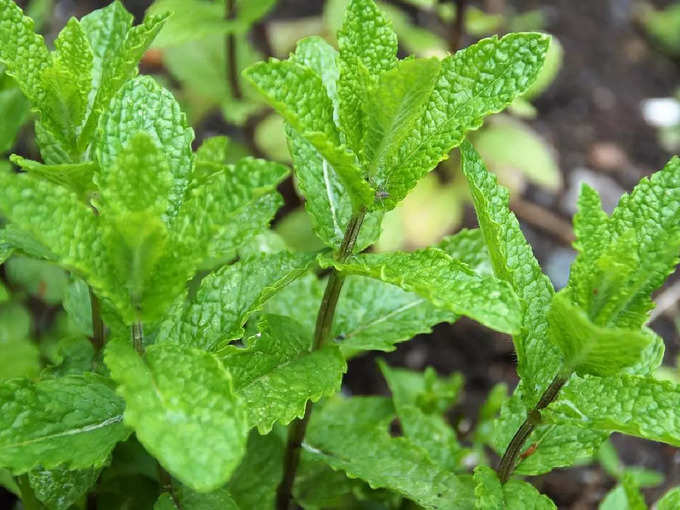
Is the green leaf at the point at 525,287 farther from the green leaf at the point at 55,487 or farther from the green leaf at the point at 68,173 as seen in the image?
the green leaf at the point at 55,487

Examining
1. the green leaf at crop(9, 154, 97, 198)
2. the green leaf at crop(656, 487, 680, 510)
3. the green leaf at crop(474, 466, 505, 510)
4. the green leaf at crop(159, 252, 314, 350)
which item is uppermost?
the green leaf at crop(9, 154, 97, 198)

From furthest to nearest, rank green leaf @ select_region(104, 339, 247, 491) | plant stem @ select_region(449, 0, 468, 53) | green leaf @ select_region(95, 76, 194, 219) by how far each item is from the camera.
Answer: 1. plant stem @ select_region(449, 0, 468, 53)
2. green leaf @ select_region(95, 76, 194, 219)
3. green leaf @ select_region(104, 339, 247, 491)

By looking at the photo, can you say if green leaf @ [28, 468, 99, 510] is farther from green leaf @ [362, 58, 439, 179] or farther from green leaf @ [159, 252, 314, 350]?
green leaf @ [362, 58, 439, 179]

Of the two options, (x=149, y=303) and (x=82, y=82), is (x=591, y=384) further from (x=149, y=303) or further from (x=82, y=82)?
(x=82, y=82)

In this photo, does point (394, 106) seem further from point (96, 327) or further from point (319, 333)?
point (96, 327)

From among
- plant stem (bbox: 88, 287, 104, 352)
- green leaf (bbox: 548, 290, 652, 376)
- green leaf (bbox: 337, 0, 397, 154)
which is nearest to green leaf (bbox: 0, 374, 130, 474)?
plant stem (bbox: 88, 287, 104, 352)

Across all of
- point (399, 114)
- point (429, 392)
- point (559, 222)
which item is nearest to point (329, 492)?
point (429, 392)
